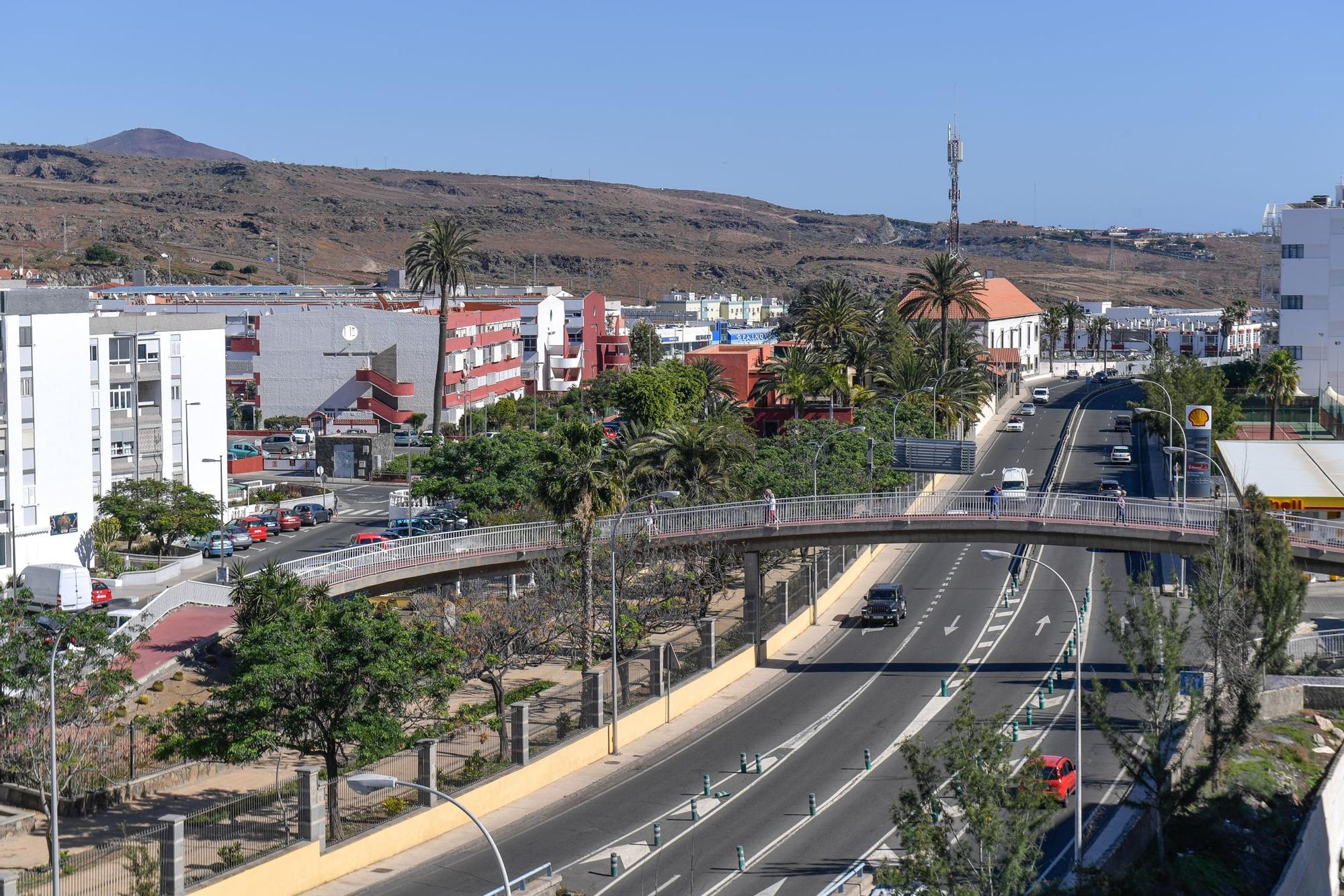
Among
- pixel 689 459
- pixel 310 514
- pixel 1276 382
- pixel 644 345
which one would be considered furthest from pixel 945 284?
pixel 644 345

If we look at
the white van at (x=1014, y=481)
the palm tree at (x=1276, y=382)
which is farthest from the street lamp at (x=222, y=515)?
the palm tree at (x=1276, y=382)

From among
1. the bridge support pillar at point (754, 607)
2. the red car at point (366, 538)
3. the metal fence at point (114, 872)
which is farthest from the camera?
the red car at point (366, 538)

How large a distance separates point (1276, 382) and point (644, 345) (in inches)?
2538

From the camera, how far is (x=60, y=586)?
54969mm

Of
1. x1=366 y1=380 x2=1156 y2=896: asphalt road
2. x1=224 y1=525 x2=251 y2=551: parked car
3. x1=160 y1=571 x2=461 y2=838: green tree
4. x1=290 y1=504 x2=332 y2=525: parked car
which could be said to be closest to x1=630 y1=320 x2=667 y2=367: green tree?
x1=290 y1=504 x2=332 y2=525: parked car

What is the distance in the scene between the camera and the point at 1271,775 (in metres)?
41.6

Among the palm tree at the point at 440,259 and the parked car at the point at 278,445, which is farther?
the parked car at the point at 278,445

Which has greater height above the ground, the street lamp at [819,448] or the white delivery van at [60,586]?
the street lamp at [819,448]

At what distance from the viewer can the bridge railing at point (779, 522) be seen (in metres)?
48.0

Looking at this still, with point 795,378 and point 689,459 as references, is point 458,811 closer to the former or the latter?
point 689,459

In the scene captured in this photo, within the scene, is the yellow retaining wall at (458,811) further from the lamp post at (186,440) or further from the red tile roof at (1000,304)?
the red tile roof at (1000,304)

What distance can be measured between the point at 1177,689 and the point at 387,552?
84.6 ft

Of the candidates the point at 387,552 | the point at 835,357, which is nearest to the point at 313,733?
the point at 387,552

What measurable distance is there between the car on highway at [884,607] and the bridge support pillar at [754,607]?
7.15 m
